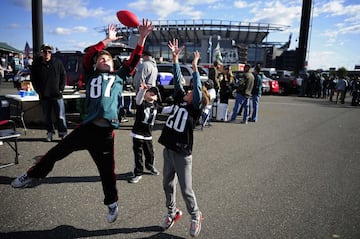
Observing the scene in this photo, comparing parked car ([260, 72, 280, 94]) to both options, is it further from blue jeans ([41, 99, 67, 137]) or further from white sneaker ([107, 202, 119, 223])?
white sneaker ([107, 202, 119, 223])

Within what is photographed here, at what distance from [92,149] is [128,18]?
197 centimetres

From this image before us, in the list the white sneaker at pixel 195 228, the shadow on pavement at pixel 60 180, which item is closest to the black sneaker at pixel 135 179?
the shadow on pavement at pixel 60 180

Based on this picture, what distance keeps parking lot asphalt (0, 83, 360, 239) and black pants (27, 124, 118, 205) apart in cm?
54

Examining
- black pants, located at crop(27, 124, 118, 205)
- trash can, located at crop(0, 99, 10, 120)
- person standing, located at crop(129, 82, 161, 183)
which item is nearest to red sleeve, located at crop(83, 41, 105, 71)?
black pants, located at crop(27, 124, 118, 205)

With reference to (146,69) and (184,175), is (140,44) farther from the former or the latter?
(146,69)

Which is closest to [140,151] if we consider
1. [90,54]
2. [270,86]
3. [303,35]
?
[90,54]

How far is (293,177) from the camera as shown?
4801 mm

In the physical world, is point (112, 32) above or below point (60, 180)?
above

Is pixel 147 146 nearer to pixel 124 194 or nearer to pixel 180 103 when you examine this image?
pixel 124 194

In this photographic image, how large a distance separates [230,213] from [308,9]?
2707 cm

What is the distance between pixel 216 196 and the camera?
391 centimetres

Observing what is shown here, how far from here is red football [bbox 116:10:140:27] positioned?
3.85m

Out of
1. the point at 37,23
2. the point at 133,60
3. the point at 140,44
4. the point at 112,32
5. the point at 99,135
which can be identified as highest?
the point at 37,23

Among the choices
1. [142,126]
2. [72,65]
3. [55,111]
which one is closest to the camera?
[142,126]
